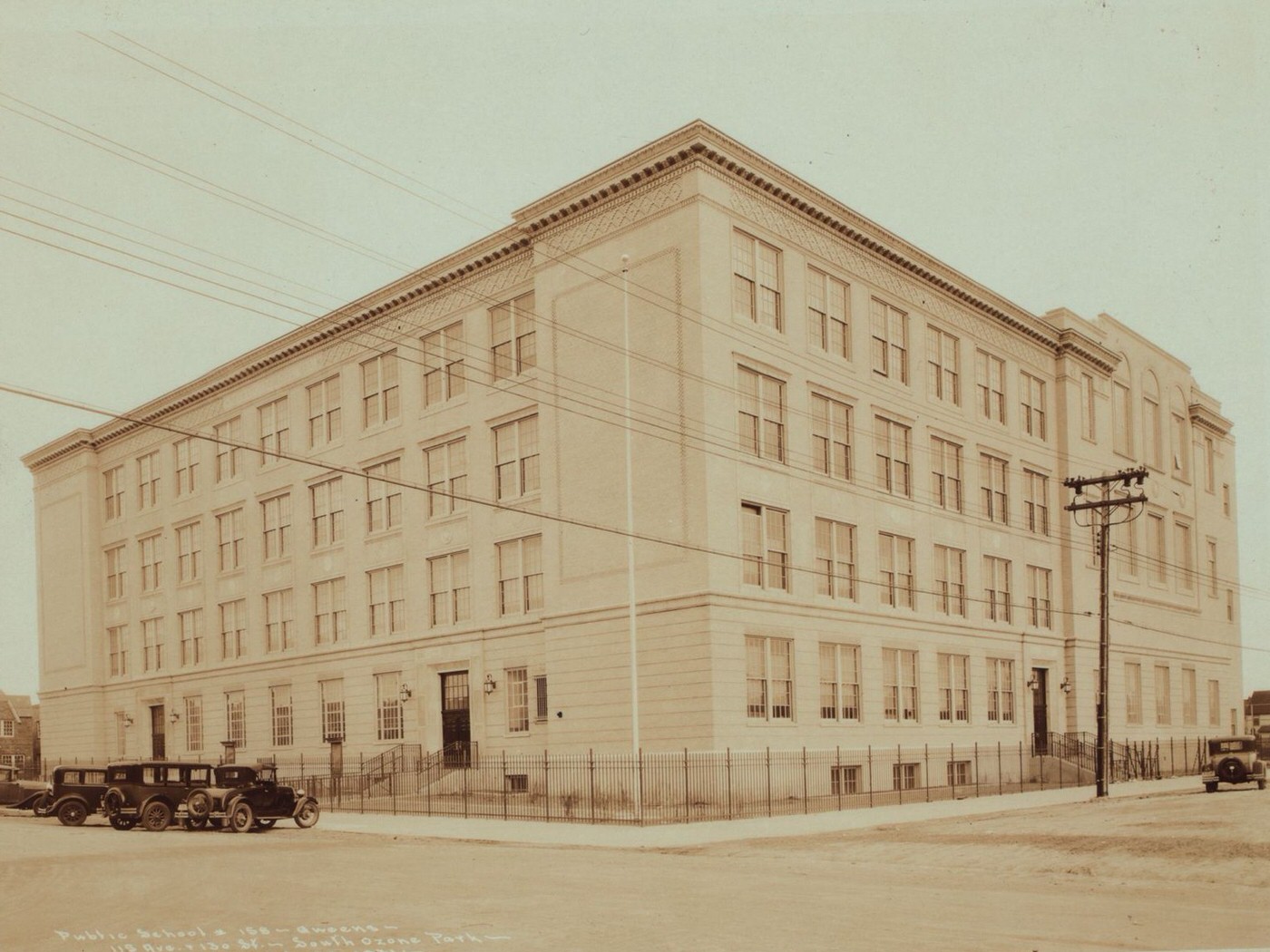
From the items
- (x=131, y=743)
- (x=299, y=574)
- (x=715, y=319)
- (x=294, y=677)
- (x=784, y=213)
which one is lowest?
(x=131, y=743)

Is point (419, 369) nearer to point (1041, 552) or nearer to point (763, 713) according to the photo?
point (763, 713)

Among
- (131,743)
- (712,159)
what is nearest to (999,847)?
(712,159)

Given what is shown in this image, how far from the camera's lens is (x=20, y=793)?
4047cm

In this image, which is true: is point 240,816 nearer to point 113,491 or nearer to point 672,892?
point 672,892

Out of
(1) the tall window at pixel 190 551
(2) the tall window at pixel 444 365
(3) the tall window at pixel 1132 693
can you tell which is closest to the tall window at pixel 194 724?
(1) the tall window at pixel 190 551

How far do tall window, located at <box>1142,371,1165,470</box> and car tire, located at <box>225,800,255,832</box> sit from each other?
49.3 meters

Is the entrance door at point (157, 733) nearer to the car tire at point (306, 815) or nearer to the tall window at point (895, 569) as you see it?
the car tire at point (306, 815)

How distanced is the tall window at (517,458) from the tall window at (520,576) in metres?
1.80

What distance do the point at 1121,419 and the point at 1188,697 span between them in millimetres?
15562

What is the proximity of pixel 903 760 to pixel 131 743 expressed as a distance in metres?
42.3

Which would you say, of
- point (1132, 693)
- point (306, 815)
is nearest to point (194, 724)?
point (306, 815)

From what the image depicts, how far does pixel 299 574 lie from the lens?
2148 inches

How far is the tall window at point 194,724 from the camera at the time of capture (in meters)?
60.4

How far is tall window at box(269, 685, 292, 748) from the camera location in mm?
54219
